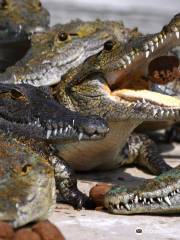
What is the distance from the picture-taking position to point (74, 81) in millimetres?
8352

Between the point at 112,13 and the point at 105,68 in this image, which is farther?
the point at 112,13

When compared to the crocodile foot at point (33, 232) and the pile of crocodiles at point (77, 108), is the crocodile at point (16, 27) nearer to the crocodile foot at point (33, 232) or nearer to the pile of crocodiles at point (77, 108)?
the pile of crocodiles at point (77, 108)

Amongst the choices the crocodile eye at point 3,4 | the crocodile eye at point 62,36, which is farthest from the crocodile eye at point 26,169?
the crocodile eye at point 3,4

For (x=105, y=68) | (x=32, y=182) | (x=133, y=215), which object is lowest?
(x=133, y=215)

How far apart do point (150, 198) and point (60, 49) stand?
11.5 feet

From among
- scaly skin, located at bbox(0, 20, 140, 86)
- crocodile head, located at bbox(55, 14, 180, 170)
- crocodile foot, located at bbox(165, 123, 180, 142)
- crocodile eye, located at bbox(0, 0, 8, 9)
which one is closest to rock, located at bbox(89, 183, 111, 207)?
crocodile head, located at bbox(55, 14, 180, 170)

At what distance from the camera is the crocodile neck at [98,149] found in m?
8.15

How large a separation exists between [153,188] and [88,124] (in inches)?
27.2

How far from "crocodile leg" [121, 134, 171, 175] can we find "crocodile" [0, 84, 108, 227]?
137cm

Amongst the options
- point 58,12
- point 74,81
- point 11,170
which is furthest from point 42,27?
point 58,12

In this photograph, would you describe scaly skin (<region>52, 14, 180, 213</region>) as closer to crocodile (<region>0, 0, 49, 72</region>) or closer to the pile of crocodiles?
the pile of crocodiles

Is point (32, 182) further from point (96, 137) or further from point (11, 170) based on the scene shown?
point (96, 137)

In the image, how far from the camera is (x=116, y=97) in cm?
814

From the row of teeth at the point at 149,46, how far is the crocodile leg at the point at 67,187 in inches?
45.6
